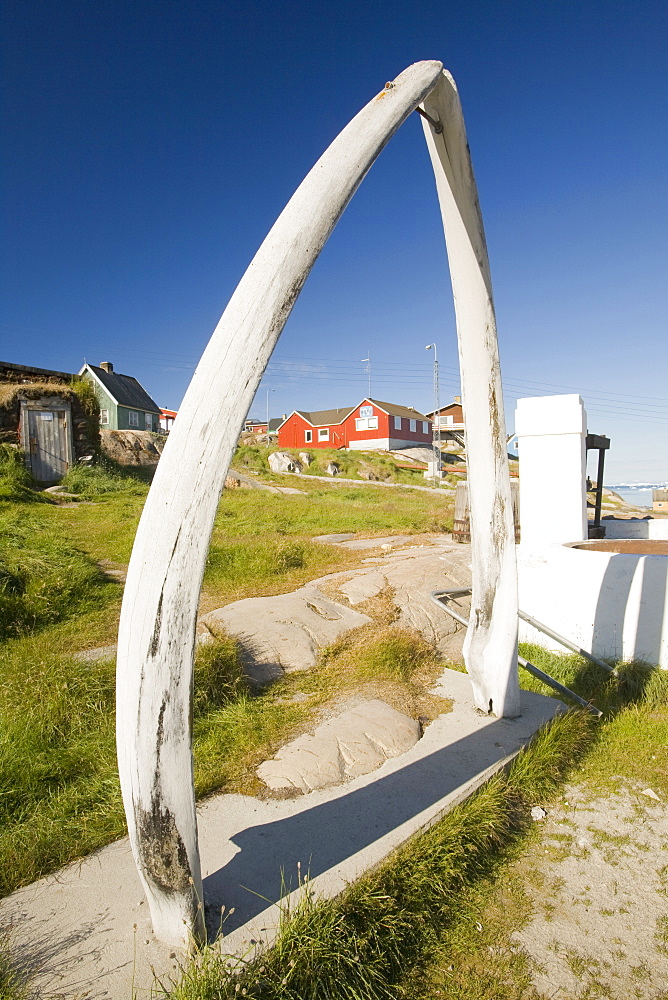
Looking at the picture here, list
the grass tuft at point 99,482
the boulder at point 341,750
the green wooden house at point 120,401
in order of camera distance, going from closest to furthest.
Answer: the boulder at point 341,750, the grass tuft at point 99,482, the green wooden house at point 120,401

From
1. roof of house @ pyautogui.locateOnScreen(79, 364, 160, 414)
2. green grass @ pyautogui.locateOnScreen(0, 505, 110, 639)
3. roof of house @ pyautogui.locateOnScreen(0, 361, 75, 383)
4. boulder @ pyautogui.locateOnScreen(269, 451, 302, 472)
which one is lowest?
green grass @ pyautogui.locateOnScreen(0, 505, 110, 639)

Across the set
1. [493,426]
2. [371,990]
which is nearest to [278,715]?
[371,990]

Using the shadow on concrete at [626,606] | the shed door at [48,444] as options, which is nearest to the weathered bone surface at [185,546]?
the shadow on concrete at [626,606]

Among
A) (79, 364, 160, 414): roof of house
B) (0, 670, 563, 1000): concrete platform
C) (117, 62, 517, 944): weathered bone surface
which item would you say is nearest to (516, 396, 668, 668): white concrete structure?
(0, 670, 563, 1000): concrete platform

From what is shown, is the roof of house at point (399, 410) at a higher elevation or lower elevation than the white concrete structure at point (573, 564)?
higher

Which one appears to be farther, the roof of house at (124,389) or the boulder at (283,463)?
the roof of house at (124,389)

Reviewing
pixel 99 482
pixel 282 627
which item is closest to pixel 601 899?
pixel 282 627

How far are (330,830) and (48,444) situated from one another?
15.1 metres

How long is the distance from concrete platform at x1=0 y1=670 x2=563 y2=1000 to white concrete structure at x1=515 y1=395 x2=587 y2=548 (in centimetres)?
374

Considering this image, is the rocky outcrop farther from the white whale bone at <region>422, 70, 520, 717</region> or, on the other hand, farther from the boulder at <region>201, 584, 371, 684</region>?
the white whale bone at <region>422, 70, 520, 717</region>

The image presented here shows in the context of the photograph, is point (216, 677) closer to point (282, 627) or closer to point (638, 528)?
point (282, 627)

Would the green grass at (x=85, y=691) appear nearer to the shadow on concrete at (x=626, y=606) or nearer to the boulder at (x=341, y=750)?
the boulder at (x=341, y=750)

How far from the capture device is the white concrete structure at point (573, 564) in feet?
15.5

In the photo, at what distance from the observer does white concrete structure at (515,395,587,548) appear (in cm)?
626
